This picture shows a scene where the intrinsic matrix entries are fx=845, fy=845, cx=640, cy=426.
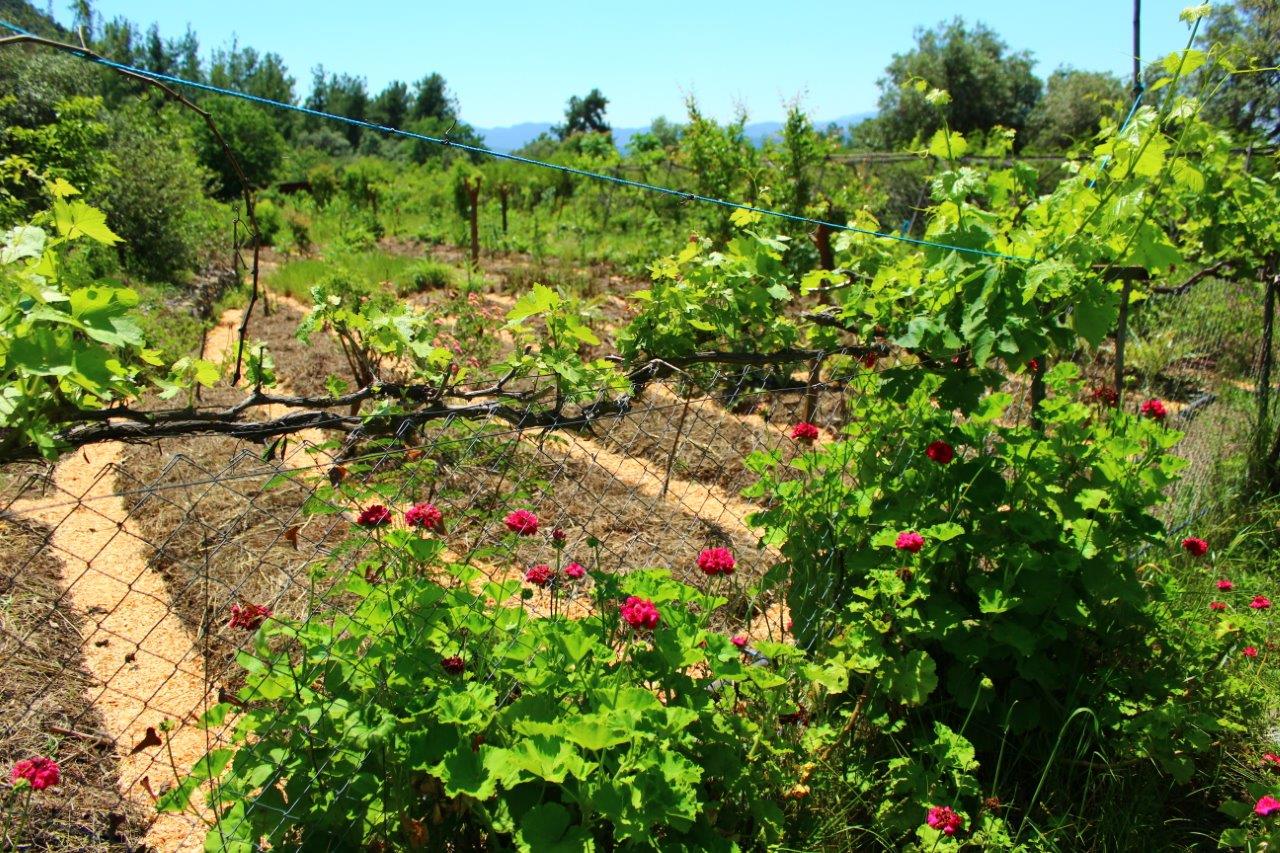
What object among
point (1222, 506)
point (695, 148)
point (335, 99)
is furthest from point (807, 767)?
point (335, 99)

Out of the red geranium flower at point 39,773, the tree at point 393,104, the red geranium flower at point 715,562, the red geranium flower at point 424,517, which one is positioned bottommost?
the red geranium flower at point 39,773

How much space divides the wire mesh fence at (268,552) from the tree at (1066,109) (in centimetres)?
2234

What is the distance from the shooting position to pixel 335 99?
5041 cm

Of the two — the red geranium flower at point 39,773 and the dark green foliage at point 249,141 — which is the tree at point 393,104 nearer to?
the dark green foliage at point 249,141

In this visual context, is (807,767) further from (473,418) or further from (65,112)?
(65,112)

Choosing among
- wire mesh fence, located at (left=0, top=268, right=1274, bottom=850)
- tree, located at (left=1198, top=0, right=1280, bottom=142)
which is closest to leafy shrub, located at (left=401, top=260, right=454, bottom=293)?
wire mesh fence, located at (left=0, top=268, right=1274, bottom=850)

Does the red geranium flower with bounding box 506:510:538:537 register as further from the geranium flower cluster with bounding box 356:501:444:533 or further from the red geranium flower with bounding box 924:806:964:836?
the red geranium flower with bounding box 924:806:964:836

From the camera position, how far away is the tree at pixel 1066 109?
2473 centimetres

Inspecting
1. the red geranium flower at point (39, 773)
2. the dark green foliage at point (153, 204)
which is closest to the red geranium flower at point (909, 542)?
the red geranium flower at point (39, 773)

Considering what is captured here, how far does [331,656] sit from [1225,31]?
15.7 m

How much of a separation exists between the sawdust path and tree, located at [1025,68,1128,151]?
2583cm

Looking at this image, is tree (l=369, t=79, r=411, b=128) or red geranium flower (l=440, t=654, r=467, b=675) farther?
tree (l=369, t=79, r=411, b=128)

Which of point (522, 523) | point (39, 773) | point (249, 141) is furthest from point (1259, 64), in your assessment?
point (249, 141)

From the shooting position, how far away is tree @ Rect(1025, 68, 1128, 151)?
24.7 meters
